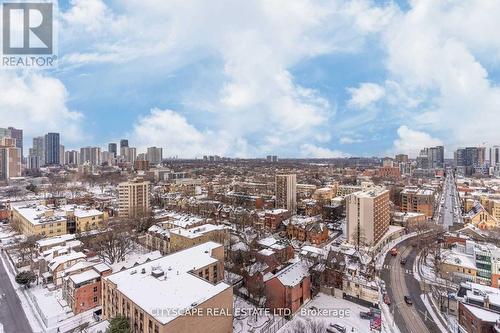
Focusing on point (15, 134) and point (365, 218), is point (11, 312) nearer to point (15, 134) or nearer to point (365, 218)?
point (365, 218)

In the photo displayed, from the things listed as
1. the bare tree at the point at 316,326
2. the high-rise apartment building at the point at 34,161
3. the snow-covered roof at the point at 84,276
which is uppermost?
the high-rise apartment building at the point at 34,161

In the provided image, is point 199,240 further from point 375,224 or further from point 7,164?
point 7,164

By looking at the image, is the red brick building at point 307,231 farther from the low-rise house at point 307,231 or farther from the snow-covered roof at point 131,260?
the snow-covered roof at point 131,260

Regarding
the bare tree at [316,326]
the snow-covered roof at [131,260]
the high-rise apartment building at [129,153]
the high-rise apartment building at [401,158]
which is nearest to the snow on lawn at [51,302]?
the snow-covered roof at [131,260]

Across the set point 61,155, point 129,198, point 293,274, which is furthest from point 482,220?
point 61,155

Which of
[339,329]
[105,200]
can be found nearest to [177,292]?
[339,329]

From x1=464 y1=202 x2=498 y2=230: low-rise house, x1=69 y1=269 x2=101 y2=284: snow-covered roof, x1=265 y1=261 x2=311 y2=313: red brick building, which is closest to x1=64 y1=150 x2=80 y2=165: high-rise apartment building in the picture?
x1=69 y1=269 x2=101 y2=284: snow-covered roof

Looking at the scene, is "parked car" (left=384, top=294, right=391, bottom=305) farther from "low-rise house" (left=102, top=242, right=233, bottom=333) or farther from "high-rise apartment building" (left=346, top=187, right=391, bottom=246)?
"low-rise house" (left=102, top=242, right=233, bottom=333)
